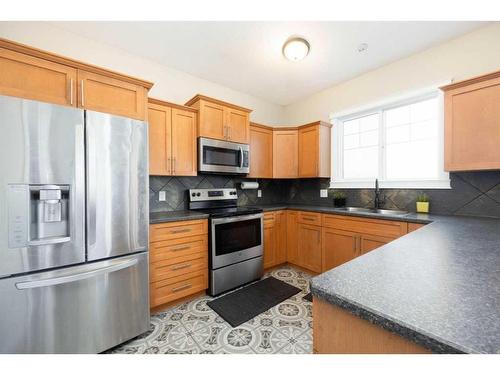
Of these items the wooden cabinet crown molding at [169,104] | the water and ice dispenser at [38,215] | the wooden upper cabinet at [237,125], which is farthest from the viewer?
the wooden upper cabinet at [237,125]

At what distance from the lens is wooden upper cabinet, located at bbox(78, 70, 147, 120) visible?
156cm

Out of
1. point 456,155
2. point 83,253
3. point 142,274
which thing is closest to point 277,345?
point 142,274

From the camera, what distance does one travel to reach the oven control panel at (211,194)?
2.68 meters

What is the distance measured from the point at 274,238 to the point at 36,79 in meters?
2.72

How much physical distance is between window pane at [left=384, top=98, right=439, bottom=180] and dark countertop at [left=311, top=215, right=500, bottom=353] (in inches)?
68.7

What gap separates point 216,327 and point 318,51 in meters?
2.92

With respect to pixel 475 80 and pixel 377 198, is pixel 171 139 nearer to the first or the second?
pixel 377 198

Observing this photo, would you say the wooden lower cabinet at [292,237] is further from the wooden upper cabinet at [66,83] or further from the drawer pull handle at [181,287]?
the wooden upper cabinet at [66,83]

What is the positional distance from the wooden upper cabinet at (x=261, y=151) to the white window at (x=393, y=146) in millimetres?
964

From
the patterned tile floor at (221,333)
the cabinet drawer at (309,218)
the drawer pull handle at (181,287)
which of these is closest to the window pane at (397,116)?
the cabinet drawer at (309,218)

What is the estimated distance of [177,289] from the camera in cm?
204

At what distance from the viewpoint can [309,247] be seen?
278 cm

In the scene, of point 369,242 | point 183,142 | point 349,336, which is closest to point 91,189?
point 183,142
